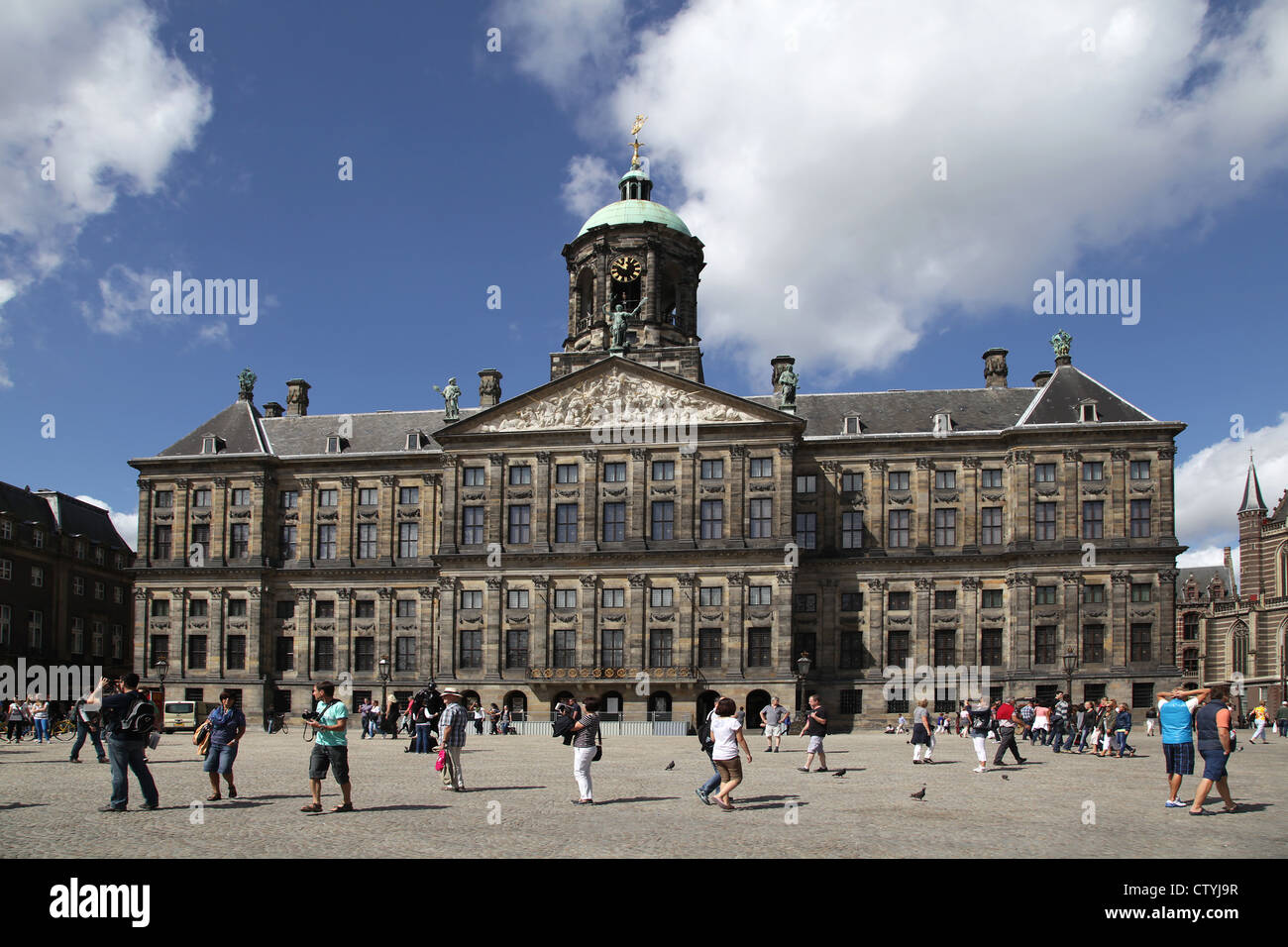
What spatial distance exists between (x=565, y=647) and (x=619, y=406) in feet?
45.8

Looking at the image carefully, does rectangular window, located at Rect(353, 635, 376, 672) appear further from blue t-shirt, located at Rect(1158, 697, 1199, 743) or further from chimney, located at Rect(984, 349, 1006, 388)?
blue t-shirt, located at Rect(1158, 697, 1199, 743)

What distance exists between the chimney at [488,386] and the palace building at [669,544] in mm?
5087

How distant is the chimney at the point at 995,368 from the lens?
7150cm

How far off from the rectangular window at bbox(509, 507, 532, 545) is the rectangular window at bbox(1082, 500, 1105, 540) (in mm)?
31314

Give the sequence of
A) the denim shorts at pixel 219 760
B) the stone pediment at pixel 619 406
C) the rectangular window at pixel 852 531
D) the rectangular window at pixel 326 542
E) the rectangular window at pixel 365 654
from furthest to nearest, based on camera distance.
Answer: the rectangular window at pixel 326 542, the rectangular window at pixel 365 654, the rectangular window at pixel 852 531, the stone pediment at pixel 619 406, the denim shorts at pixel 219 760

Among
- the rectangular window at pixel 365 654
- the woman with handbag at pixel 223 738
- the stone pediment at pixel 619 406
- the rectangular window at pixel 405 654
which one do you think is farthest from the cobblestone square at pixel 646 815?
the rectangular window at pixel 365 654

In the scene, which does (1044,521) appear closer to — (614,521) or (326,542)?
(614,521)

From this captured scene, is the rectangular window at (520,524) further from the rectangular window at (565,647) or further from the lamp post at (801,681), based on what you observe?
the lamp post at (801,681)

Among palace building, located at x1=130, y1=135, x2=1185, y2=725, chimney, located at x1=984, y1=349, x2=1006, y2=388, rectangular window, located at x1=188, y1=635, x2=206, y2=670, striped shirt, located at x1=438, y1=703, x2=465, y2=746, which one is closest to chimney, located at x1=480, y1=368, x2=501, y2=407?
palace building, located at x1=130, y1=135, x2=1185, y2=725

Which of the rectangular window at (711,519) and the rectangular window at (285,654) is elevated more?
the rectangular window at (711,519)

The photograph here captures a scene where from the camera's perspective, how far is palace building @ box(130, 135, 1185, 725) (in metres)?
62.8
